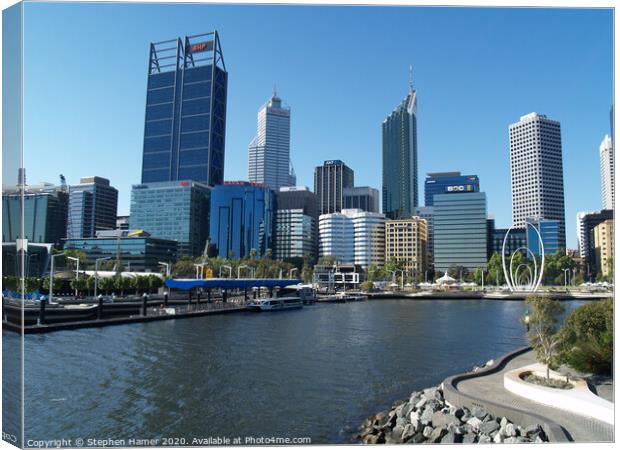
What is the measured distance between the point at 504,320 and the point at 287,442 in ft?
146

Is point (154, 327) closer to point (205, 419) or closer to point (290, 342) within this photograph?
point (290, 342)

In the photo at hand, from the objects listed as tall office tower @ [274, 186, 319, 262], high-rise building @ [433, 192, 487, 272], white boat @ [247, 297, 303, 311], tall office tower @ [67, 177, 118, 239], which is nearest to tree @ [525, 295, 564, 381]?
white boat @ [247, 297, 303, 311]

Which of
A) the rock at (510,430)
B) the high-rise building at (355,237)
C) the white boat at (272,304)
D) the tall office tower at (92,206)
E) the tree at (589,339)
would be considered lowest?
the white boat at (272,304)

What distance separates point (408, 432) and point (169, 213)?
140m

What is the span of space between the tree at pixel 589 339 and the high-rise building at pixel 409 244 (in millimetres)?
106407

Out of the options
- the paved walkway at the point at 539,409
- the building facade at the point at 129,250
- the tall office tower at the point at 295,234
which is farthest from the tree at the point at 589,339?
the tall office tower at the point at 295,234

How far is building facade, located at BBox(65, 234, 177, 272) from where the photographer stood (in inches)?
4446

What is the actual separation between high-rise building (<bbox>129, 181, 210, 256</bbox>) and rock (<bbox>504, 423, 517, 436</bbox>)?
138 meters

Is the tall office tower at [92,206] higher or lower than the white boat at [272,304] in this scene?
higher

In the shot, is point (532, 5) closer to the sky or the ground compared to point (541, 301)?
closer to the sky

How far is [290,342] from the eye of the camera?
34031 millimetres

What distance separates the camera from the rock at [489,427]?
40.7ft

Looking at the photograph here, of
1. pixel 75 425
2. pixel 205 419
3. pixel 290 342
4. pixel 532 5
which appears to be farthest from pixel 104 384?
pixel 532 5

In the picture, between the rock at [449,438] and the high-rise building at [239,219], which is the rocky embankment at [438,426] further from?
the high-rise building at [239,219]
